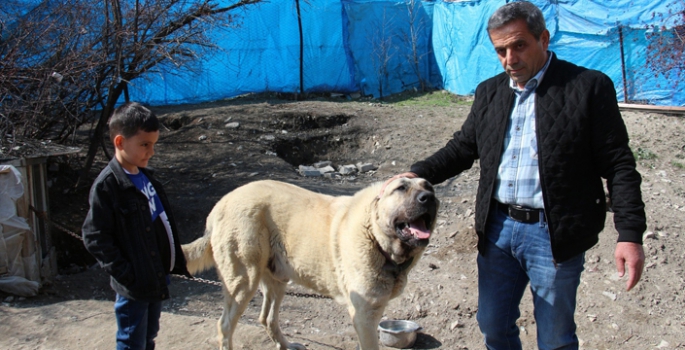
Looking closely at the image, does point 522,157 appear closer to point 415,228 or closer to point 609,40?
point 415,228

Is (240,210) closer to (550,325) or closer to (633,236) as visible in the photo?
(550,325)

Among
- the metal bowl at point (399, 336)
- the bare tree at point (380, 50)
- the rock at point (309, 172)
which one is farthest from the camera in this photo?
the bare tree at point (380, 50)

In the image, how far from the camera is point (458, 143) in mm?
3053

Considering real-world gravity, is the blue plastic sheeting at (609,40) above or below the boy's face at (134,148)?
above

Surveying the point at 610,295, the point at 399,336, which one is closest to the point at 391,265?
the point at 399,336

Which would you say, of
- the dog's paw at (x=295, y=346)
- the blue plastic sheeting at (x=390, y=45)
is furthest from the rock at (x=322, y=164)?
the blue plastic sheeting at (x=390, y=45)

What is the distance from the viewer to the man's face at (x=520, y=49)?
98.3 inches

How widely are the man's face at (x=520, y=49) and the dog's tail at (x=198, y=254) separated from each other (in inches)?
95.7

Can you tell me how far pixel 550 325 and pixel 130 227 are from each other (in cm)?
210

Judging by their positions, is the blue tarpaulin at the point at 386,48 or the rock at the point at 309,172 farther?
the blue tarpaulin at the point at 386,48

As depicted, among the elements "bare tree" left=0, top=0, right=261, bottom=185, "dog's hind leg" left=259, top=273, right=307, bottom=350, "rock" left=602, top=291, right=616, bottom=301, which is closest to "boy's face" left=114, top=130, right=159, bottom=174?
"dog's hind leg" left=259, top=273, right=307, bottom=350

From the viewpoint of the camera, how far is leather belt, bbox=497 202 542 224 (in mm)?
2563

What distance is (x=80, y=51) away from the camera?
652 cm

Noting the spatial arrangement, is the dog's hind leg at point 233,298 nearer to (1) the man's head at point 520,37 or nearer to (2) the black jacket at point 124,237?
(2) the black jacket at point 124,237
